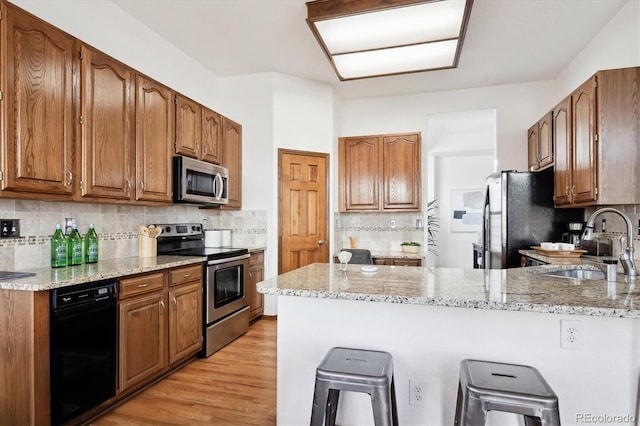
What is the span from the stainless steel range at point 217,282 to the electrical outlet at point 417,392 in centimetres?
197

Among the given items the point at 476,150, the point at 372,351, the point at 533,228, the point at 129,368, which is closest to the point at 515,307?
the point at 372,351

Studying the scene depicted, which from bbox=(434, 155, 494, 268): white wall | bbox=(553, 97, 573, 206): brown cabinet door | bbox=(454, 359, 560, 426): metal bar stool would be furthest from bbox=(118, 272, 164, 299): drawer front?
bbox=(434, 155, 494, 268): white wall

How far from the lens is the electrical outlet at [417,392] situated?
1.70m

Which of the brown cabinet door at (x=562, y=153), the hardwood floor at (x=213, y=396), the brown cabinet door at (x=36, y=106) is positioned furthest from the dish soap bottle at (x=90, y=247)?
the brown cabinet door at (x=562, y=153)

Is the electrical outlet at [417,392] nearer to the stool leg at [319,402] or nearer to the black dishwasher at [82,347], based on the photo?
the stool leg at [319,402]

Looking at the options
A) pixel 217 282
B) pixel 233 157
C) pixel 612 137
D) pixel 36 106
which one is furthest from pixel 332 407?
pixel 233 157

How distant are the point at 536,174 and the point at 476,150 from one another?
2.58 m

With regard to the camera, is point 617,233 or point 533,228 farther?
point 533,228

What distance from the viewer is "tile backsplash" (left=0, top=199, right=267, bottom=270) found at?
2.22 metres

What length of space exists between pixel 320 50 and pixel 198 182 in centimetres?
182

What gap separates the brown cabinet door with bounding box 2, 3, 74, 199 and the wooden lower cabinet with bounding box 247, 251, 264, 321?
2.04m

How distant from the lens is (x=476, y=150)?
19.6ft

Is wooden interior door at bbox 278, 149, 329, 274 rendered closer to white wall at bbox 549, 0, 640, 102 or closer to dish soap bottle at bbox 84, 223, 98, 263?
dish soap bottle at bbox 84, 223, 98, 263

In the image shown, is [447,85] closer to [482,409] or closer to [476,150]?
[476,150]
